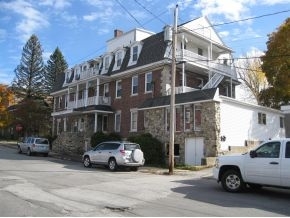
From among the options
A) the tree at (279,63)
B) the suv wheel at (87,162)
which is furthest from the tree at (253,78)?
the suv wheel at (87,162)

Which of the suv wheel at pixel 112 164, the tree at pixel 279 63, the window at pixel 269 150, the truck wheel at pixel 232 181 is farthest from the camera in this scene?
the tree at pixel 279 63

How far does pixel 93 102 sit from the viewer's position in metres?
38.0

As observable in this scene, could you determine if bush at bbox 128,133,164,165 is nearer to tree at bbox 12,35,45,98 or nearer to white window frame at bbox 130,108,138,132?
white window frame at bbox 130,108,138,132

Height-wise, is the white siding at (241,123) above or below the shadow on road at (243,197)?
above

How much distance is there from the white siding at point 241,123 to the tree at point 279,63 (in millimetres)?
4682

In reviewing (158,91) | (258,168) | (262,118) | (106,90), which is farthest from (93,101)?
(258,168)

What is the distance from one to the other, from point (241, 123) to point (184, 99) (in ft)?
15.1

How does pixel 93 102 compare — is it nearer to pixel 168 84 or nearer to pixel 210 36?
pixel 168 84

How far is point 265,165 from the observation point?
12.6 m

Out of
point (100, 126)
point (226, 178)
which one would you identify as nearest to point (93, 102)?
point (100, 126)

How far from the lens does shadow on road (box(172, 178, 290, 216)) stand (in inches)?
430

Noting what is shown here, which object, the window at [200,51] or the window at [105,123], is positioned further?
the window at [105,123]

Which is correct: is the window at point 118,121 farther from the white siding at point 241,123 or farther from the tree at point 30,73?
the tree at point 30,73

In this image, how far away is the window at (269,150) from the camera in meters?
12.6
